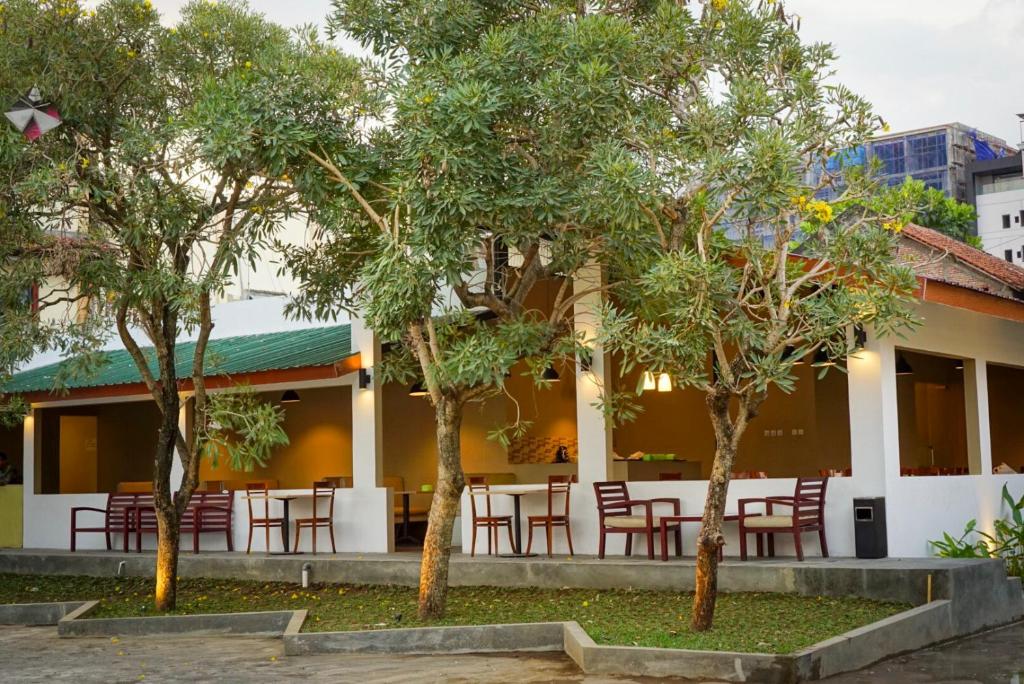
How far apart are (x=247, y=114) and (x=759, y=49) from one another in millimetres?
3857

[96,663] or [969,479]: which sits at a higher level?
[969,479]

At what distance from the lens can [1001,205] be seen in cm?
7062

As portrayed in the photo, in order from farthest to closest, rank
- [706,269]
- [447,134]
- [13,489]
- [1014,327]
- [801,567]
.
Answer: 1. [13,489]
2. [1014,327]
3. [801,567]
4. [447,134]
5. [706,269]

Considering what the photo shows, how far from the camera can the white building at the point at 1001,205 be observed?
6875cm

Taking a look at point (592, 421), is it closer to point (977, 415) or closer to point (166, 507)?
point (977, 415)

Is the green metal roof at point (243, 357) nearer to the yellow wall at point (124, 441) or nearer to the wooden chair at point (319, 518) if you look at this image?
the wooden chair at point (319, 518)

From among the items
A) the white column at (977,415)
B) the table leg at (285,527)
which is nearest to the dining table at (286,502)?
the table leg at (285,527)

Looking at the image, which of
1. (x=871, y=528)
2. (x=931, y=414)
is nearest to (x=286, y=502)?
(x=871, y=528)

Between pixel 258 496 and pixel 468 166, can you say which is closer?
pixel 468 166

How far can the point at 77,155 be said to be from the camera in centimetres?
1077

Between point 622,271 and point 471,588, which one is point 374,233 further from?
point 471,588

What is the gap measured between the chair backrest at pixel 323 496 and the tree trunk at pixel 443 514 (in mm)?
4171

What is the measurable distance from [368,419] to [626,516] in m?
3.55

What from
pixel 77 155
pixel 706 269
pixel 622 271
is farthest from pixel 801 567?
pixel 77 155
